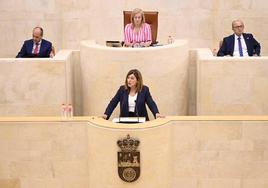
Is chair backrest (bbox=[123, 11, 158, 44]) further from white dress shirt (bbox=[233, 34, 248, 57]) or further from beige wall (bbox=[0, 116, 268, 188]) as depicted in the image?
beige wall (bbox=[0, 116, 268, 188])

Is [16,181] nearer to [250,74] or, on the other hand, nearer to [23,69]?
[23,69]

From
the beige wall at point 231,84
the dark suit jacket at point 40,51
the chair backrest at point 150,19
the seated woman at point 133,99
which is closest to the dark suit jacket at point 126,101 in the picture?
the seated woman at point 133,99

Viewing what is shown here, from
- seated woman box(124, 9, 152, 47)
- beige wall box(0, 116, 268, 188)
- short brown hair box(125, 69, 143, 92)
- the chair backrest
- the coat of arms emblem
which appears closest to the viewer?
the coat of arms emblem

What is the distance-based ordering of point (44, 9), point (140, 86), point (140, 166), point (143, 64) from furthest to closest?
point (44, 9)
point (143, 64)
point (140, 86)
point (140, 166)

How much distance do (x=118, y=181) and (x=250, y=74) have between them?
2.82 m

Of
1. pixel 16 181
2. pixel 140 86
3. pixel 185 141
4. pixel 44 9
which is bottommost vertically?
pixel 16 181

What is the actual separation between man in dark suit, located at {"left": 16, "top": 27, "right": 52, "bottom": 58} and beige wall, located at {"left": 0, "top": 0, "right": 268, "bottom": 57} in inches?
98.4

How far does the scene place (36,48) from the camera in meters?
9.28

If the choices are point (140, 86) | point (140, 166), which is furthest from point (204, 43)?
point (140, 166)

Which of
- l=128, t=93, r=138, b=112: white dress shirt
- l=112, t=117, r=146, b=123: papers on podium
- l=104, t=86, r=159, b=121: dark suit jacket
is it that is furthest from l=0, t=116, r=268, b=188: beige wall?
l=128, t=93, r=138, b=112: white dress shirt

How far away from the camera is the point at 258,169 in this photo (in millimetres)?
7332

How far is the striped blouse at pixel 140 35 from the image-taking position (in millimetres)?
9086

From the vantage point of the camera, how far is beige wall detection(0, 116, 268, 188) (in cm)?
714

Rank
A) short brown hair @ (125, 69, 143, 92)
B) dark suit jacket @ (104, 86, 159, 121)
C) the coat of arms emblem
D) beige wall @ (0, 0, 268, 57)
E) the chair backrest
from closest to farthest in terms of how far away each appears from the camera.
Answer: the coat of arms emblem → short brown hair @ (125, 69, 143, 92) → dark suit jacket @ (104, 86, 159, 121) → the chair backrest → beige wall @ (0, 0, 268, 57)
